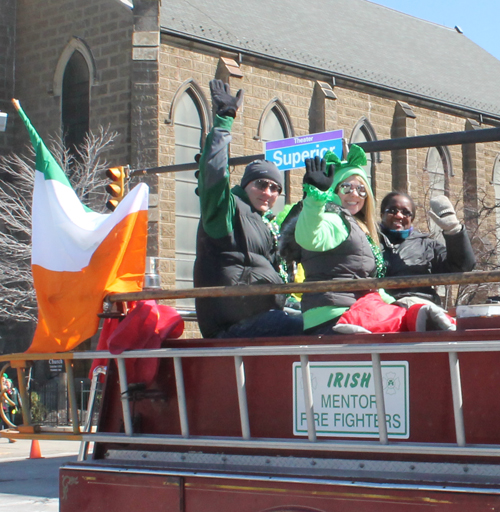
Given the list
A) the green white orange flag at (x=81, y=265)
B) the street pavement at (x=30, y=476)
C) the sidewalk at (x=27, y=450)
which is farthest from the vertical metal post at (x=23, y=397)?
the sidewalk at (x=27, y=450)

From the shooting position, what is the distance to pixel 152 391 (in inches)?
178

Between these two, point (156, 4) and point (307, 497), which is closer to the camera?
point (307, 497)

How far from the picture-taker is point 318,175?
4.17 m

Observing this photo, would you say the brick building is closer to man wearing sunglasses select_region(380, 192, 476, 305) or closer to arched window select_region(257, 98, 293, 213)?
arched window select_region(257, 98, 293, 213)

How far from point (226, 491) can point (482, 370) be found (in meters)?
1.32

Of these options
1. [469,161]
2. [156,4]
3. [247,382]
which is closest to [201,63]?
[156,4]

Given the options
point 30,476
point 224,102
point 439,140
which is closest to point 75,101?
point 30,476

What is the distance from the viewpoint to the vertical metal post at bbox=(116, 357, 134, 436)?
441 cm

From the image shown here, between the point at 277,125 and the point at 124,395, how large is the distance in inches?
953

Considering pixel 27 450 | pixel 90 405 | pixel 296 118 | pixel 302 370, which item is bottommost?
pixel 27 450

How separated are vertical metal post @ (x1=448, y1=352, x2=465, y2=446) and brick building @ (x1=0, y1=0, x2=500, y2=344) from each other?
21186mm

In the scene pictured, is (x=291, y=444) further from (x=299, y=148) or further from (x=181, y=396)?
(x=299, y=148)

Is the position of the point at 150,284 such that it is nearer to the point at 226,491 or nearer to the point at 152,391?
the point at 152,391

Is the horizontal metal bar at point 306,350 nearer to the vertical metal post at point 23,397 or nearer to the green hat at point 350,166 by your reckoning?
the vertical metal post at point 23,397
